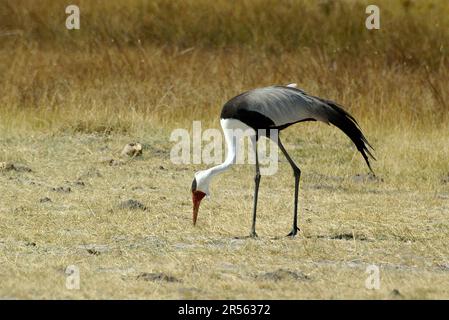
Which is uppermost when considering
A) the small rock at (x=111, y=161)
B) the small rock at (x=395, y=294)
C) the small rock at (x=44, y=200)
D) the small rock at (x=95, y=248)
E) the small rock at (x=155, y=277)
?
→ the small rock at (x=111, y=161)

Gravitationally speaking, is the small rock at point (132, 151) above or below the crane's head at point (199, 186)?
above

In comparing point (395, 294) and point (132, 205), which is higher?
point (132, 205)

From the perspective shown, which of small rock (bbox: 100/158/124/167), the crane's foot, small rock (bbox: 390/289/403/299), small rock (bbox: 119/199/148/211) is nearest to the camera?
small rock (bbox: 390/289/403/299)

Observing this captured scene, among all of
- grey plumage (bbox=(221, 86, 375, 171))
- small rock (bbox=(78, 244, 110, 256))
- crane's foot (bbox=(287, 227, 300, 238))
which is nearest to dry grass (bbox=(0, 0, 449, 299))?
small rock (bbox=(78, 244, 110, 256))

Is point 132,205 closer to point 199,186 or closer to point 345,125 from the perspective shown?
point 199,186

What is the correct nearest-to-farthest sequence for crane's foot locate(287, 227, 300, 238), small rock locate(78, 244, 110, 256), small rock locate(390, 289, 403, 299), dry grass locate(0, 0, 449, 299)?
1. small rock locate(390, 289, 403, 299)
2. dry grass locate(0, 0, 449, 299)
3. small rock locate(78, 244, 110, 256)
4. crane's foot locate(287, 227, 300, 238)

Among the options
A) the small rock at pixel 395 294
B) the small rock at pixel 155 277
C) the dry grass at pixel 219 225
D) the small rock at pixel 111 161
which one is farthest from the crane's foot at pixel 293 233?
the small rock at pixel 111 161

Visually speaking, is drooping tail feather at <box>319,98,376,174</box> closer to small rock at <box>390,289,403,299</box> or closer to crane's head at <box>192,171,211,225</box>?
crane's head at <box>192,171,211,225</box>

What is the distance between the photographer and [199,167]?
35.8 ft

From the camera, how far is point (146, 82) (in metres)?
13.7

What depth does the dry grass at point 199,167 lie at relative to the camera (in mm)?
7059

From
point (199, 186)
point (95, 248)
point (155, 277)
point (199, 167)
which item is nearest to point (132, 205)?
point (199, 186)

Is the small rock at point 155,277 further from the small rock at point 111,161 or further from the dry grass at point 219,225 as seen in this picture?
the small rock at point 111,161

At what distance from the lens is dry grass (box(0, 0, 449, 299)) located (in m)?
7.06
